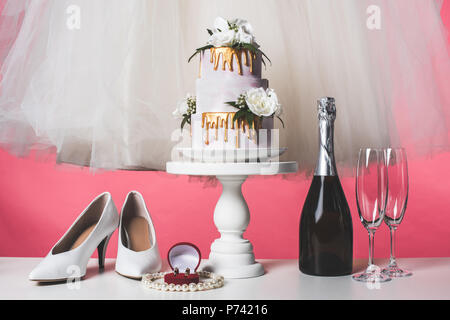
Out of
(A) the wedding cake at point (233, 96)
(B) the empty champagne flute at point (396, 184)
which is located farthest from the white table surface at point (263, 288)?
(A) the wedding cake at point (233, 96)

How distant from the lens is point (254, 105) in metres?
1.05

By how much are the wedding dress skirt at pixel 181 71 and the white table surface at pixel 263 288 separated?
35 cm

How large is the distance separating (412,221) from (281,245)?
490mm

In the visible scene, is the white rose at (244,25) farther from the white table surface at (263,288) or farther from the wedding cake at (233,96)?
the white table surface at (263,288)

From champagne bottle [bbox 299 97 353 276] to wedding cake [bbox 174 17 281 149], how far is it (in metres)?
0.12

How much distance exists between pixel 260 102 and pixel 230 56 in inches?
4.8

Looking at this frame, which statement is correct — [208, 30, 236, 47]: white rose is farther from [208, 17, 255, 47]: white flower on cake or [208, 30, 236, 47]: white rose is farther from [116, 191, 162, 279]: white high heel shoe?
[116, 191, 162, 279]: white high heel shoe

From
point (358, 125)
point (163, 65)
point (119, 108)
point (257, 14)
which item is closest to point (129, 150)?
point (119, 108)

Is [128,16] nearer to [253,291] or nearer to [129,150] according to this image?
[129,150]

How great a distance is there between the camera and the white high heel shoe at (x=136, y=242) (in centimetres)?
108

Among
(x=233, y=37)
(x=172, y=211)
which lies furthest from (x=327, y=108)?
(x=172, y=211)

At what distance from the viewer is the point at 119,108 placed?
132cm

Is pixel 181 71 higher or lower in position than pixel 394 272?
higher

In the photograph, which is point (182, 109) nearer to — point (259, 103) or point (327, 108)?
point (259, 103)
